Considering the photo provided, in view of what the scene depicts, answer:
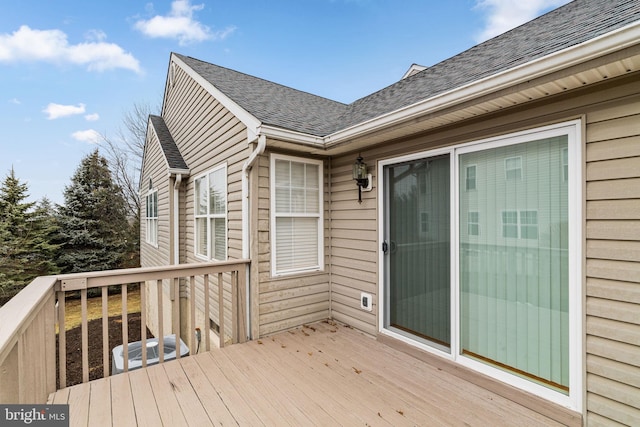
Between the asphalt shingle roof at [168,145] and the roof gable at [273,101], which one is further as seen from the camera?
the asphalt shingle roof at [168,145]

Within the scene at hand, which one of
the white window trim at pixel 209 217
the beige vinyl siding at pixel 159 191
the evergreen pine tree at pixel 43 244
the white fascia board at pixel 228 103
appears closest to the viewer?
the white fascia board at pixel 228 103

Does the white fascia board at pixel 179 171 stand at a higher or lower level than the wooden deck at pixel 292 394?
higher

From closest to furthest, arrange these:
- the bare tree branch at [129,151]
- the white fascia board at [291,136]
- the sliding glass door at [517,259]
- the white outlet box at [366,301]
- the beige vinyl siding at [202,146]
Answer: the sliding glass door at [517,259]
the white fascia board at [291,136]
the white outlet box at [366,301]
the beige vinyl siding at [202,146]
the bare tree branch at [129,151]

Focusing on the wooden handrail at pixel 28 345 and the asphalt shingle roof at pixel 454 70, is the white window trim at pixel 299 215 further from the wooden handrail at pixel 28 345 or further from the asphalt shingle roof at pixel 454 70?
the wooden handrail at pixel 28 345

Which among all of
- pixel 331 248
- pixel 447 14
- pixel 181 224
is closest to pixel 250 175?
pixel 331 248

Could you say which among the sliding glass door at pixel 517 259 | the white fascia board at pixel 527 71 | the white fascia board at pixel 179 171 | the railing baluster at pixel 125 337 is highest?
the white fascia board at pixel 527 71

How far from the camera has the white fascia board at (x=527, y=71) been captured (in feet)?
5.21

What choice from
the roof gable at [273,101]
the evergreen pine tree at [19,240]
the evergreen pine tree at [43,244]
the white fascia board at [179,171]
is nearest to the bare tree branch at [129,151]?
the evergreen pine tree at [43,244]

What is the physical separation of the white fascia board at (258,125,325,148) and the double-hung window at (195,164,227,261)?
1378mm

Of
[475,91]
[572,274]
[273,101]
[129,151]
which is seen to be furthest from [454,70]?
[129,151]

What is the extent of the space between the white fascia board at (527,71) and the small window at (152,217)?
7.23 metres

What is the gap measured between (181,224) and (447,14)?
8.37 m

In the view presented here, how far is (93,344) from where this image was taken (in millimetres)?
Answer: 7004

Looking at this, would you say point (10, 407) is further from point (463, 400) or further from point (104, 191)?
point (104, 191)
